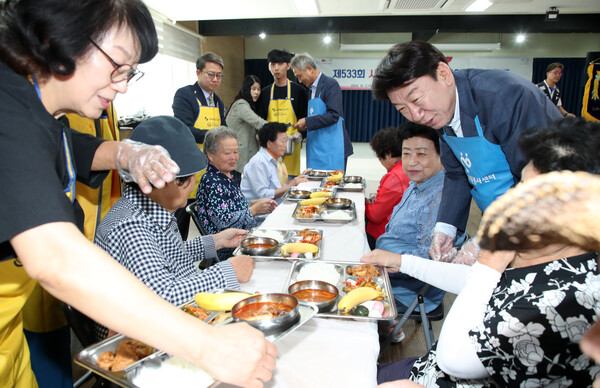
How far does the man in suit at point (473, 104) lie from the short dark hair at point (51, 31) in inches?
44.2

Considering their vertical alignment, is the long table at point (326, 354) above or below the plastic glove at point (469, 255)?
below

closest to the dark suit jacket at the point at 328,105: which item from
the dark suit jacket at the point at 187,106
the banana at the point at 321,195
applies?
the dark suit jacket at the point at 187,106

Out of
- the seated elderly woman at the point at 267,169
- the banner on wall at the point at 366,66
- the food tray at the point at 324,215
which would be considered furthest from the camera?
the banner on wall at the point at 366,66

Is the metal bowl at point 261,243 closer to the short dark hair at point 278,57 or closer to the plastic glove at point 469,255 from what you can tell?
the plastic glove at point 469,255

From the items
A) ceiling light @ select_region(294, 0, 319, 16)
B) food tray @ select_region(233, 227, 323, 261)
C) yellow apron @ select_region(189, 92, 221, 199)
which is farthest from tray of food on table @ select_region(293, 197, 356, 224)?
ceiling light @ select_region(294, 0, 319, 16)

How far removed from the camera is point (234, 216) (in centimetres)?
241

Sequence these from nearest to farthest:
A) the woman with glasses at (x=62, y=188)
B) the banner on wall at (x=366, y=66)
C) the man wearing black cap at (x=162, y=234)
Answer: the woman with glasses at (x=62, y=188), the man wearing black cap at (x=162, y=234), the banner on wall at (x=366, y=66)

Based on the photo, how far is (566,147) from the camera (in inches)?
37.6

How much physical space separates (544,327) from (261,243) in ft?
3.98

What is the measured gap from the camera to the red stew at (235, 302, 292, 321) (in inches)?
40.2

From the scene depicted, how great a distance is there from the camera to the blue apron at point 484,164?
1574mm

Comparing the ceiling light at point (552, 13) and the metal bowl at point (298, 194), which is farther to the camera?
the ceiling light at point (552, 13)

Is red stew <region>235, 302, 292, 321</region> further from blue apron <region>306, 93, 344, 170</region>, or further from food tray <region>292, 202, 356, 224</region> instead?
blue apron <region>306, 93, 344, 170</region>

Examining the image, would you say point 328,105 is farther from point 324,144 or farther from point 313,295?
point 313,295
